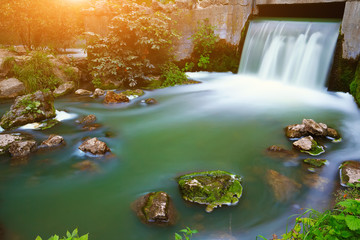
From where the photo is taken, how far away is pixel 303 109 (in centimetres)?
719

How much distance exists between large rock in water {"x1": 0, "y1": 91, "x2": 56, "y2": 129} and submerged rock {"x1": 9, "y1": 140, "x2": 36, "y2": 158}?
1422 mm

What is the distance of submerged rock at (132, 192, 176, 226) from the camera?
11.0 feet

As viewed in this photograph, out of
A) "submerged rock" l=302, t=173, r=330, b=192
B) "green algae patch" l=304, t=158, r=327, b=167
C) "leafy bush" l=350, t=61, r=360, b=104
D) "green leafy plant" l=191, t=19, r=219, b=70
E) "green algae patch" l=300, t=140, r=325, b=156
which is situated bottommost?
"submerged rock" l=302, t=173, r=330, b=192

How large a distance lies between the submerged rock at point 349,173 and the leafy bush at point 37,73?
31.2 feet

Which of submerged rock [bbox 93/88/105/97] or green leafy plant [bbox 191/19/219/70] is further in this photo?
green leafy plant [bbox 191/19/219/70]

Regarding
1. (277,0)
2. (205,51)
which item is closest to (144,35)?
(205,51)

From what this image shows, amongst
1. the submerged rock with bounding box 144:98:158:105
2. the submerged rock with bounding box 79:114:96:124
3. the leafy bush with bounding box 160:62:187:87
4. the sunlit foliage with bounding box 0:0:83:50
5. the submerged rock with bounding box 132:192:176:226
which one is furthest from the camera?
the sunlit foliage with bounding box 0:0:83:50

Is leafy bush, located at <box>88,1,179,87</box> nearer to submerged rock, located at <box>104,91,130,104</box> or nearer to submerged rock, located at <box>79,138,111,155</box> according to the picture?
submerged rock, located at <box>104,91,130,104</box>

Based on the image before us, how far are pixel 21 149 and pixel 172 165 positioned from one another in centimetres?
301

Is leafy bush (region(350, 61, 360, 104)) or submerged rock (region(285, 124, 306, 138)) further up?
leafy bush (region(350, 61, 360, 104))

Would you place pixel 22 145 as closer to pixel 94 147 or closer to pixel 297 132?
pixel 94 147

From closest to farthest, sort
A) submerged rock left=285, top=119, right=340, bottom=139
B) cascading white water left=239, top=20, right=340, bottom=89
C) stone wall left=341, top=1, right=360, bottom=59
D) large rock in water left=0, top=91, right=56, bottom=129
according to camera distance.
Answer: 1. submerged rock left=285, top=119, right=340, bottom=139
2. large rock in water left=0, top=91, right=56, bottom=129
3. stone wall left=341, top=1, right=360, bottom=59
4. cascading white water left=239, top=20, right=340, bottom=89

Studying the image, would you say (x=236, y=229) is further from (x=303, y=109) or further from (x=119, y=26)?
(x=119, y=26)

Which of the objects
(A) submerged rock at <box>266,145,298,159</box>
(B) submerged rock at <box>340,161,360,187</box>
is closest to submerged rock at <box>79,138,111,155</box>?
(A) submerged rock at <box>266,145,298,159</box>
